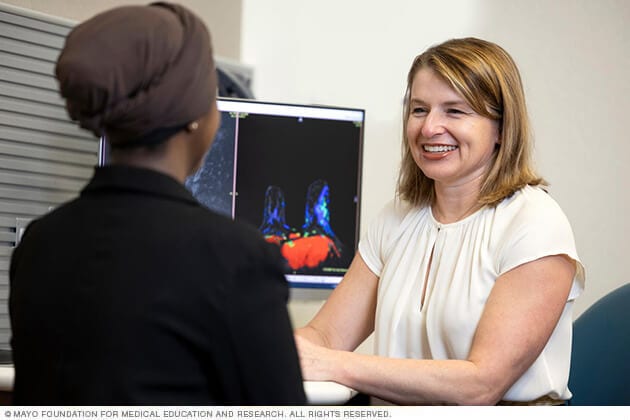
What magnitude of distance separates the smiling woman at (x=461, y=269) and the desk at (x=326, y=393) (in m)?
0.07

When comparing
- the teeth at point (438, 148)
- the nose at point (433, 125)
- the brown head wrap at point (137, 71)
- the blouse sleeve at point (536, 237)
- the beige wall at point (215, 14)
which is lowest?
the blouse sleeve at point (536, 237)

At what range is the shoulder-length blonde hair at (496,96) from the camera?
1698mm

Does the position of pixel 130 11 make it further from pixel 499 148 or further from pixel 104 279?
pixel 499 148

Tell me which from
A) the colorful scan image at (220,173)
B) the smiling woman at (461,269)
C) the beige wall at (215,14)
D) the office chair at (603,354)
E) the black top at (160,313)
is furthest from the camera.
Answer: the beige wall at (215,14)

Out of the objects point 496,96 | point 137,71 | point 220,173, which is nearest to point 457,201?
point 496,96

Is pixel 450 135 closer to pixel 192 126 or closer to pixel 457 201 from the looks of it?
pixel 457 201

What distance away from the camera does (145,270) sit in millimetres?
794

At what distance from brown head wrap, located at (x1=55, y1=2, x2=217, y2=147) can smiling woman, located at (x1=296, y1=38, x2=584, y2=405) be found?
707 mm

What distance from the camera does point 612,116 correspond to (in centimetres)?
256

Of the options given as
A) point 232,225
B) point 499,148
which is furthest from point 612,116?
point 232,225

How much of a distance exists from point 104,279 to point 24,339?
138mm

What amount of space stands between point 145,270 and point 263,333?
130 mm

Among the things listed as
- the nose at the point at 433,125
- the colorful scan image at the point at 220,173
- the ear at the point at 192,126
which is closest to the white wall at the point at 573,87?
the colorful scan image at the point at 220,173

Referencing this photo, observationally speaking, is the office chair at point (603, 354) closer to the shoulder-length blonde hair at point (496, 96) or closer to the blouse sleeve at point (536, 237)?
the blouse sleeve at point (536, 237)
